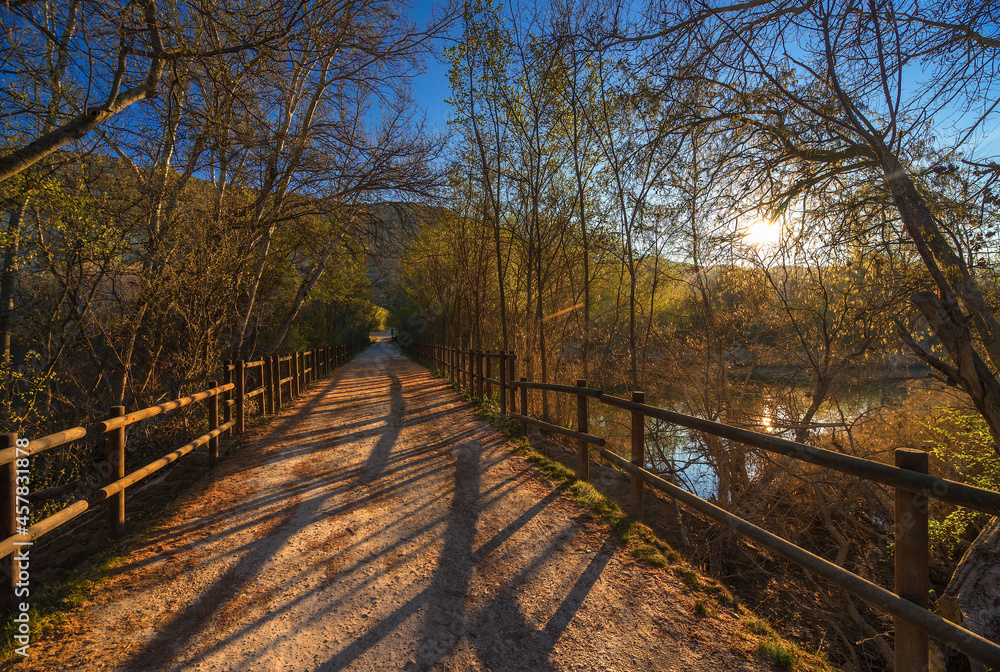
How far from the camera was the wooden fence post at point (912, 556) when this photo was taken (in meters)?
2.13

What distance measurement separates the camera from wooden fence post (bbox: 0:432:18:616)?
2732 mm

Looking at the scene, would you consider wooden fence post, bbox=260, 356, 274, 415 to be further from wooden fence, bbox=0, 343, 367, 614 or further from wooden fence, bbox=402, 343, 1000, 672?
wooden fence, bbox=402, 343, 1000, 672

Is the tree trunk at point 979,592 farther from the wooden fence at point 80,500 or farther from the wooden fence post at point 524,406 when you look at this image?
the wooden fence at point 80,500

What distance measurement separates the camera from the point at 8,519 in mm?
2777

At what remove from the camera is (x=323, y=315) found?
2698 centimetres

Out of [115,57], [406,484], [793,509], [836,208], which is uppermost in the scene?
[115,57]

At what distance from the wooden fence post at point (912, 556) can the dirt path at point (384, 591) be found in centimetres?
76

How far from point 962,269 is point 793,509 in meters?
4.31

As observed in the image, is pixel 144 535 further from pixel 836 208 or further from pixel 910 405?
pixel 910 405

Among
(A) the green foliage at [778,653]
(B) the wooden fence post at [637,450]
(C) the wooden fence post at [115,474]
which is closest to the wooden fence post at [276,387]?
(C) the wooden fence post at [115,474]

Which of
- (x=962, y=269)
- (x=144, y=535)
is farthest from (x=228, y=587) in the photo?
(x=962, y=269)

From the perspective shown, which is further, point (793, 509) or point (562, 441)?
point (562, 441)

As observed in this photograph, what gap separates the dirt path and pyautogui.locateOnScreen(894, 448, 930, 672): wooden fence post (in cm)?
76

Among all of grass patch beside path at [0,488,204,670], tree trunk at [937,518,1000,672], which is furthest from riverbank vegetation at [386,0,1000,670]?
grass patch beside path at [0,488,204,670]
